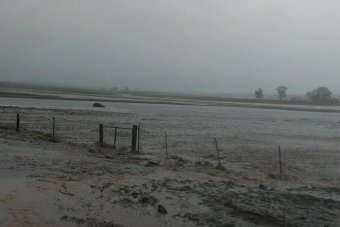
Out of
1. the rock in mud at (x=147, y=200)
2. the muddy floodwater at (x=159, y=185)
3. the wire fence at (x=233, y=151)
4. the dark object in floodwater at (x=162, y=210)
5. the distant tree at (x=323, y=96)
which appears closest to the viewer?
the muddy floodwater at (x=159, y=185)

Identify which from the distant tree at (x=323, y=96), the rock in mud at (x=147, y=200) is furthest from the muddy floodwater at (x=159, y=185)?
the distant tree at (x=323, y=96)

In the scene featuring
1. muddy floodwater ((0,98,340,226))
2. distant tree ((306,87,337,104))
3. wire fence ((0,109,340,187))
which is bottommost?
wire fence ((0,109,340,187))

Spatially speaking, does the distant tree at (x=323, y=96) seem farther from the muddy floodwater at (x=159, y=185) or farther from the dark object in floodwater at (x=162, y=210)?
the dark object in floodwater at (x=162, y=210)

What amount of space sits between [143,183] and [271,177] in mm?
5870

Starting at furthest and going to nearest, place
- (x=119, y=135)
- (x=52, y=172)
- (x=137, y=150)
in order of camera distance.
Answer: (x=119, y=135), (x=137, y=150), (x=52, y=172)

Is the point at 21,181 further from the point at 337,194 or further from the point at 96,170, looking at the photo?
the point at 337,194

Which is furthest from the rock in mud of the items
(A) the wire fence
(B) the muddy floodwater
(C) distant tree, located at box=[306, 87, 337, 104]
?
(C) distant tree, located at box=[306, 87, 337, 104]

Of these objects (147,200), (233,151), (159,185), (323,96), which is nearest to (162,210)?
(147,200)

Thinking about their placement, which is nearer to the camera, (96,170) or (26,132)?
(96,170)

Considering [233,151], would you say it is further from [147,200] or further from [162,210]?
[162,210]

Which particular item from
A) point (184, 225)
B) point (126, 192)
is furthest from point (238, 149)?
point (184, 225)

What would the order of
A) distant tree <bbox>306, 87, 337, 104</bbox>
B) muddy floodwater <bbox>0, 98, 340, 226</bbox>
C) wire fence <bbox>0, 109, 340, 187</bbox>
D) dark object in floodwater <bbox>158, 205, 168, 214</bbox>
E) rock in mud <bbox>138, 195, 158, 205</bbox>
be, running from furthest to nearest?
distant tree <bbox>306, 87, 337, 104</bbox> < wire fence <bbox>0, 109, 340, 187</bbox> < rock in mud <bbox>138, 195, 158, 205</bbox> < dark object in floodwater <bbox>158, 205, 168, 214</bbox> < muddy floodwater <bbox>0, 98, 340, 226</bbox>

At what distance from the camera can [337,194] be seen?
50.9 feet

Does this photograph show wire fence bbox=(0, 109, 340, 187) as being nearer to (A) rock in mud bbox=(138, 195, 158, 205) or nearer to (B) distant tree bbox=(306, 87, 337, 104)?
(A) rock in mud bbox=(138, 195, 158, 205)
